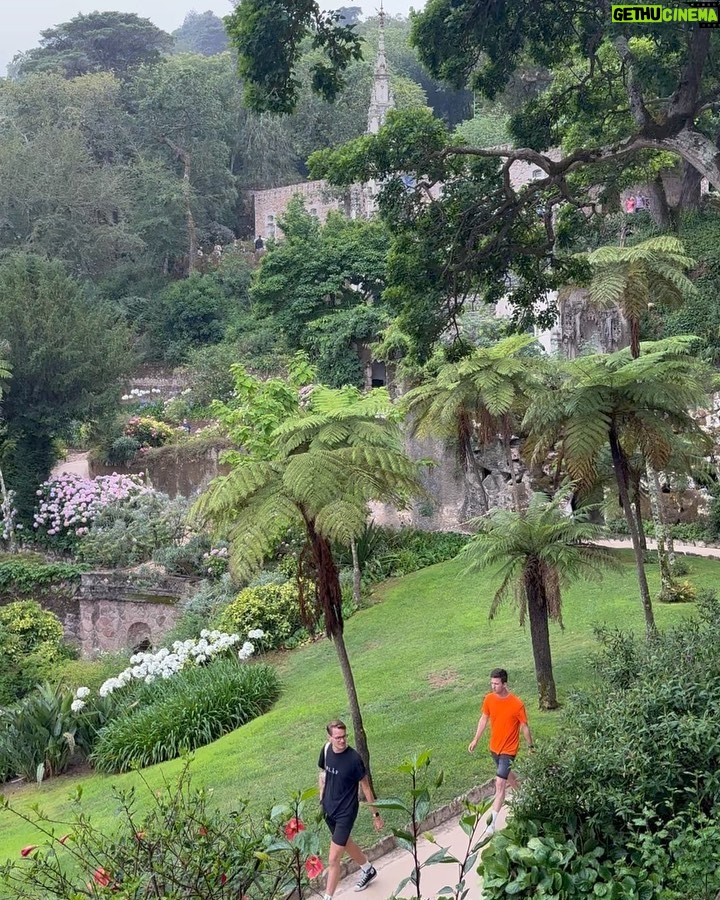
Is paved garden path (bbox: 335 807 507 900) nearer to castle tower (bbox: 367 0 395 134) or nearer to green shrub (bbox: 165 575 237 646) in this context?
green shrub (bbox: 165 575 237 646)

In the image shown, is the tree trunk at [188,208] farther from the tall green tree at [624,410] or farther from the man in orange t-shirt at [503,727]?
the man in orange t-shirt at [503,727]

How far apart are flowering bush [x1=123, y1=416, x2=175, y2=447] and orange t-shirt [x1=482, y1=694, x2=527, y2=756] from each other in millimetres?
23418

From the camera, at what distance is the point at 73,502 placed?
24844 mm

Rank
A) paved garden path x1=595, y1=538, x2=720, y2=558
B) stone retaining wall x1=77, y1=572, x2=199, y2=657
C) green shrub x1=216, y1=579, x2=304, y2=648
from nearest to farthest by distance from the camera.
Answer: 1. green shrub x1=216, y1=579, x2=304, y2=648
2. paved garden path x1=595, y1=538, x2=720, y2=558
3. stone retaining wall x1=77, y1=572, x2=199, y2=657

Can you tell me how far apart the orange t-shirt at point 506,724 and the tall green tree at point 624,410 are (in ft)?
7.68

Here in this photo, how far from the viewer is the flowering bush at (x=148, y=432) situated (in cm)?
3070

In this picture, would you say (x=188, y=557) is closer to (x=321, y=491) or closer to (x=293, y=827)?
(x=321, y=491)

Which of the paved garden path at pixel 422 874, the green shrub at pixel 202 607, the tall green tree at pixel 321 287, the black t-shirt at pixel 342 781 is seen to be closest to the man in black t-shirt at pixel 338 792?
the black t-shirt at pixel 342 781

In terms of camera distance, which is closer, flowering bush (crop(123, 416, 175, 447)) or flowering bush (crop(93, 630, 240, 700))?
flowering bush (crop(93, 630, 240, 700))

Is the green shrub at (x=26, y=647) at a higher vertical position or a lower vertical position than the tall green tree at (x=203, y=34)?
lower

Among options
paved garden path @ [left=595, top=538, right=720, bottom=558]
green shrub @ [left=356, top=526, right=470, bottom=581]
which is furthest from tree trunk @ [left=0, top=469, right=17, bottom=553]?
paved garden path @ [left=595, top=538, right=720, bottom=558]

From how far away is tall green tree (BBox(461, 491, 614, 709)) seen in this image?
401 inches

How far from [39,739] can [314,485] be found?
7179mm

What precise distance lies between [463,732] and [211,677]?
14.3ft
